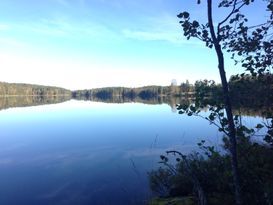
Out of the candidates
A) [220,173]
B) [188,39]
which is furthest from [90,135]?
[188,39]

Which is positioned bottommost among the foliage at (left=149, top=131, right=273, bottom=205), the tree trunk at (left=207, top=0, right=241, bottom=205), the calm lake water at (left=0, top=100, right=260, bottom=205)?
the calm lake water at (left=0, top=100, right=260, bottom=205)

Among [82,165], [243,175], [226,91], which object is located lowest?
[82,165]

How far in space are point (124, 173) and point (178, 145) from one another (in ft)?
29.8

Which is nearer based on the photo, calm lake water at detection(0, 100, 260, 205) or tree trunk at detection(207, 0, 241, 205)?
tree trunk at detection(207, 0, 241, 205)

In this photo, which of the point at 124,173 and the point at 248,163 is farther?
the point at 124,173

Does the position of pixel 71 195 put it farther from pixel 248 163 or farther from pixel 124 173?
pixel 248 163

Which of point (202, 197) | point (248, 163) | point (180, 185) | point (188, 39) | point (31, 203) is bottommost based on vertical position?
point (31, 203)

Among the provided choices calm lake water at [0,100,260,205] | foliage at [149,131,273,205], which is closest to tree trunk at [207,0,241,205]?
foliage at [149,131,273,205]

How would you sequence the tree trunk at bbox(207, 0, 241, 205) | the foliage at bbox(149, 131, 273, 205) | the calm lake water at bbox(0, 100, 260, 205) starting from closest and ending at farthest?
the tree trunk at bbox(207, 0, 241, 205), the foliage at bbox(149, 131, 273, 205), the calm lake water at bbox(0, 100, 260, 205)

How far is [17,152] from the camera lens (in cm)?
2816

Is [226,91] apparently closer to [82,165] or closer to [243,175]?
[243,175]

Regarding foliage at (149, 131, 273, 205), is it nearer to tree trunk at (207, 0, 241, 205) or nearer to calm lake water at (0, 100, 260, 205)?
tree trunk at (207, 0, 241, 205)

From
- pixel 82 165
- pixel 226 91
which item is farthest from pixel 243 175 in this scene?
pixel 82 165

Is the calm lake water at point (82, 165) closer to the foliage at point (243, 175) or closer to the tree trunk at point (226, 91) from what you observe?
the foliage at point (243, 175)
